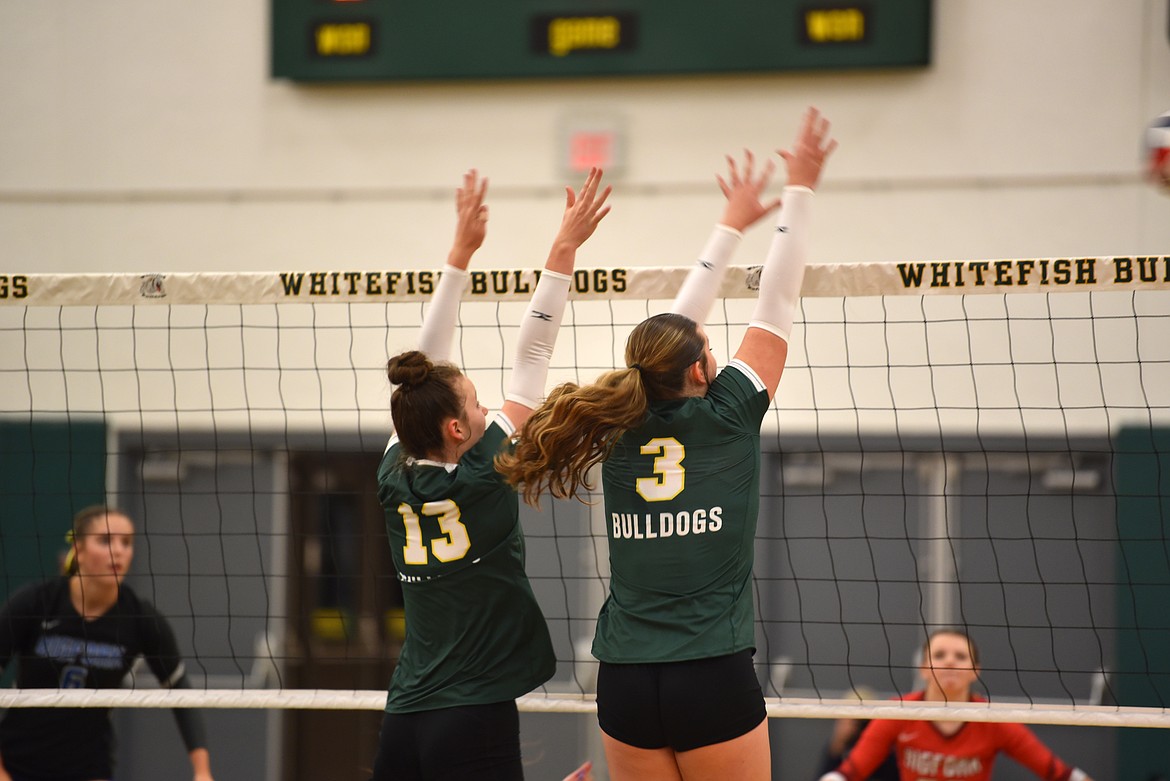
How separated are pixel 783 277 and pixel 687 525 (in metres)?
0.61

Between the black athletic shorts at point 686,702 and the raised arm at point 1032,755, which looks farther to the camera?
the raised arm at point 1032,755

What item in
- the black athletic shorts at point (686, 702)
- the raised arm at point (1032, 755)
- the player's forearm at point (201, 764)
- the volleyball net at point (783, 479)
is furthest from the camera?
the volleyball net at point (783, 479)

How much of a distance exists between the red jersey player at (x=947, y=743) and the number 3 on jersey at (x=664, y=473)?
2579 millimetres

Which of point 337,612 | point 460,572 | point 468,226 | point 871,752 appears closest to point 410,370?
point 460,572

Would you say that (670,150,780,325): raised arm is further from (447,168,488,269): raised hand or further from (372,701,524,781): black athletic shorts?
(372,701,524,781): black athletic shorts

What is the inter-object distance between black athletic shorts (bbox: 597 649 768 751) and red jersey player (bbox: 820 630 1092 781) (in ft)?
7.87

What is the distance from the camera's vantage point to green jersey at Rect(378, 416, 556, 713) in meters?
2.77

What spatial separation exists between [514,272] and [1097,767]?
4598 millimetres

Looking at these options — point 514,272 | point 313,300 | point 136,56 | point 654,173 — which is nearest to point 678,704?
point 514,272

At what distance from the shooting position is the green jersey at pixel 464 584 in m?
2.77

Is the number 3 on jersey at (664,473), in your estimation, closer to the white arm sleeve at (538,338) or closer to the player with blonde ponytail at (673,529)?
the player with blonde ponytail at (673,529)

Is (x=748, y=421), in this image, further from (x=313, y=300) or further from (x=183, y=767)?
(x=183, y=767)

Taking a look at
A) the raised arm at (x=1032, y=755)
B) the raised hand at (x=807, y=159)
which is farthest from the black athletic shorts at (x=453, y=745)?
the raised arm at (x=1032, y=755)

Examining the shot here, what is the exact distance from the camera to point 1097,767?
650 centimetres
